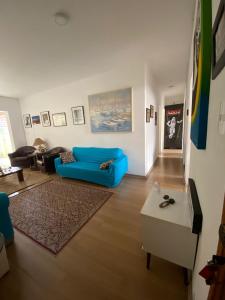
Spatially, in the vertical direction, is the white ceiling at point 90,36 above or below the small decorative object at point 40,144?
above

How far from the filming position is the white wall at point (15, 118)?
17.0ft

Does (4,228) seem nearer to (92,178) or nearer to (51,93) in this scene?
(92,178)

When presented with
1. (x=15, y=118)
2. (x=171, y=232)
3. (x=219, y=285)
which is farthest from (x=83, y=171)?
(x=15, y=118)

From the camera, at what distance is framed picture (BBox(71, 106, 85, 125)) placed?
13.3ft

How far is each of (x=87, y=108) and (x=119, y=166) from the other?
6.52 ft

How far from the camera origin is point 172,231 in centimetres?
110

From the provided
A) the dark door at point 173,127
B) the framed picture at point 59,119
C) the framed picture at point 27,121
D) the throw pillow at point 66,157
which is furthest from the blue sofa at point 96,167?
the dark door at point 173,127

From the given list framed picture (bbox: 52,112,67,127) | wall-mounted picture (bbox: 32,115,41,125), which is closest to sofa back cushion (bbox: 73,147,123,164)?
framed picture (bbox: 52,112,67,127)

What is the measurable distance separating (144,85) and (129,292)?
11.0 ft

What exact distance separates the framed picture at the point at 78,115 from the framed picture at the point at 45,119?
1265 millimetres

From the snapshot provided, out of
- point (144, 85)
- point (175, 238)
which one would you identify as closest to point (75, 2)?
point (144, 85)

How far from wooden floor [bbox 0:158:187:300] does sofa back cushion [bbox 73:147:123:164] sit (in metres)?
1.66

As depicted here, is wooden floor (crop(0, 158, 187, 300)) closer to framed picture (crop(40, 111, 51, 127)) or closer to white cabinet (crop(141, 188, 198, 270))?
white cabinet (crop(141, 188, 198, 270))

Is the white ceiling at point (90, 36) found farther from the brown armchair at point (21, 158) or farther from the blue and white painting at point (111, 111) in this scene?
the brown armchair at point (21, 158)
